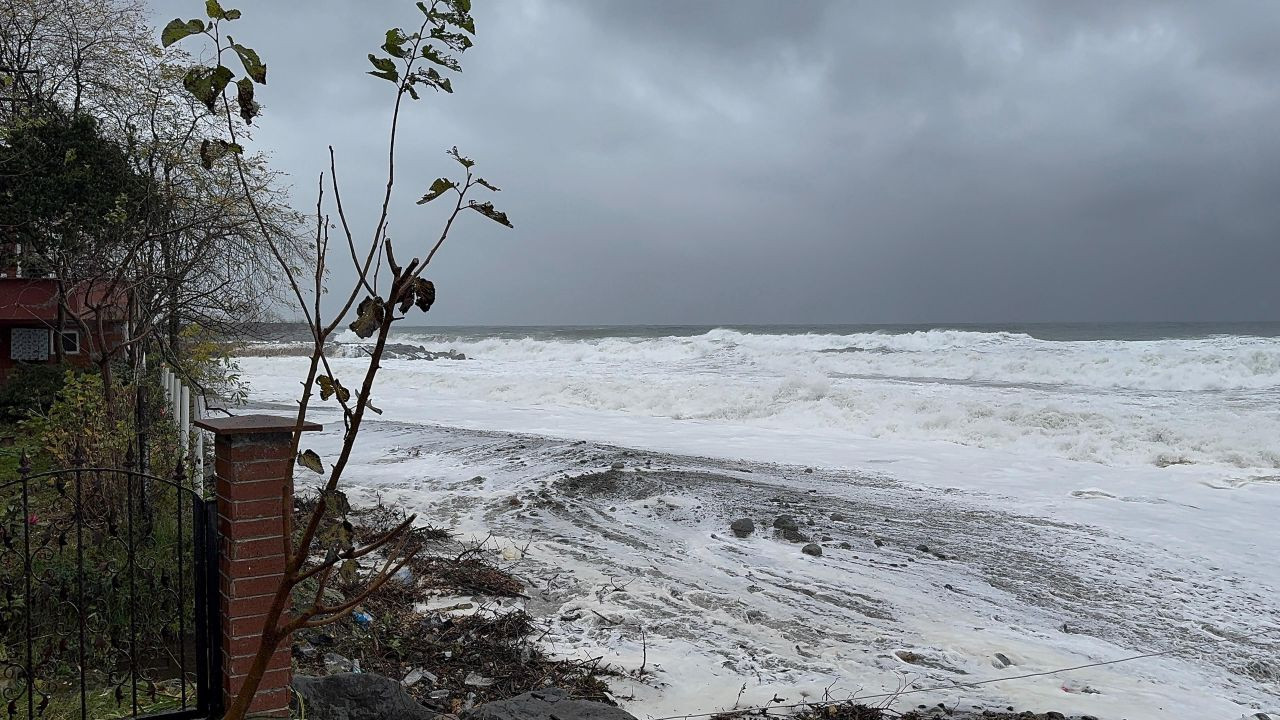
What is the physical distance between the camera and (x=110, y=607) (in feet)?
16.0

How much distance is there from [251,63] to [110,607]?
4.42 meters

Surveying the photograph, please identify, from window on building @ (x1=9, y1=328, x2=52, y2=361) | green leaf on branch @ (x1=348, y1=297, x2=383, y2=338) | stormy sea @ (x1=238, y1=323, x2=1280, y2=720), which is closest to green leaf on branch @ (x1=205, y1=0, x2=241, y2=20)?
green leaf on branch @ (x1=348, y1=297, x2=383, y2=338)

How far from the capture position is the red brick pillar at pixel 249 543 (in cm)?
369

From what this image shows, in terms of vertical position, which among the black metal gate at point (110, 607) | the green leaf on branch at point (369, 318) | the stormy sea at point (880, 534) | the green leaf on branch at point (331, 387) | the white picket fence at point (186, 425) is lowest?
the stormy sea at point (880, 534)

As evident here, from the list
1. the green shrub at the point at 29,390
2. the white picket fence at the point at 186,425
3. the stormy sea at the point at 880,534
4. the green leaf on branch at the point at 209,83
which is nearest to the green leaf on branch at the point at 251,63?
the green leaf on branch at the point at 209,83

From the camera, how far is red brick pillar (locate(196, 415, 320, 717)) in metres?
3.69

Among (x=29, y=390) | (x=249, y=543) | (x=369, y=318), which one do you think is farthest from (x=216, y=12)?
(x=29, y=390)

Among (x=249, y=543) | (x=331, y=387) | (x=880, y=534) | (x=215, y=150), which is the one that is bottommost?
(x=880, y=534)

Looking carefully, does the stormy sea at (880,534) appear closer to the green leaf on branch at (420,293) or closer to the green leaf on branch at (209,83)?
the green leaf on branch at (420,293)

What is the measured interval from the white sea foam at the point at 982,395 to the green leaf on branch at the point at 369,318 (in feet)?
47.6

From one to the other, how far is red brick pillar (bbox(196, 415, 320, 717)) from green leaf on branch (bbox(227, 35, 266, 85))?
7.43 ft

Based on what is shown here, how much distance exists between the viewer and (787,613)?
20.6ft

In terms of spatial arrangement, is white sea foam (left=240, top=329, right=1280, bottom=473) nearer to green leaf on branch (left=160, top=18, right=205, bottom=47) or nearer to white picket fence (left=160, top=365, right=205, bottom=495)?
white picket fence (left=160, top=365, right=205, bottom=495)

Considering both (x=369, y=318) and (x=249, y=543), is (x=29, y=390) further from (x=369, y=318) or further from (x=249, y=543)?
(x=369, y=318)
